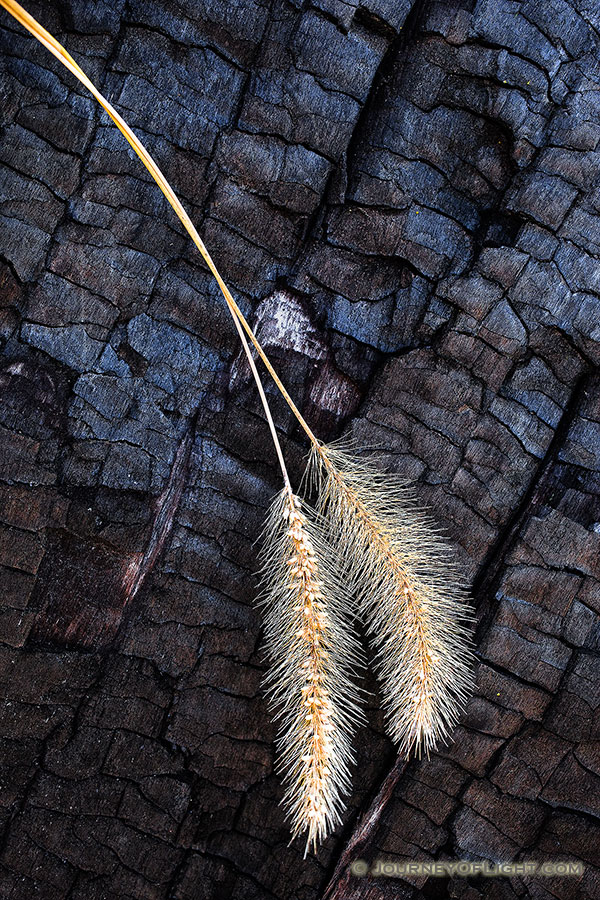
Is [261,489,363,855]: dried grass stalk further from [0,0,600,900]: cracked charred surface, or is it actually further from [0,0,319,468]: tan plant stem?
[0,0,319,468]: tan plant stem

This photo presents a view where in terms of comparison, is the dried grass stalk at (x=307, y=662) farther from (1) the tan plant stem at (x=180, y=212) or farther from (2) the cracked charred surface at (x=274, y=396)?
(1) the tan plant stem at (x=180, y=212)

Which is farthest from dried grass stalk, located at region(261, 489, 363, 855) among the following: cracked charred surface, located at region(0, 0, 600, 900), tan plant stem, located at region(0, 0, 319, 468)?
tan plant stem, located at region(0, 0, 319, 468)

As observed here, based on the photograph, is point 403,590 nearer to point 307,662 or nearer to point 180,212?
point 307,662

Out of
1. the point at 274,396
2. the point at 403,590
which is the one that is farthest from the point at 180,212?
the point at 403,590

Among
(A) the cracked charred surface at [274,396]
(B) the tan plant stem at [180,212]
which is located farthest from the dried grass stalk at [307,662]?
(B) the tan plant stem at [180,212]

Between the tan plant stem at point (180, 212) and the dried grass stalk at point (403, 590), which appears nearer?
the tan plant stem at point (180, 212)

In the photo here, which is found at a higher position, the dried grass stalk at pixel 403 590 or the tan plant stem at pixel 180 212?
the tan plant stem at pixel 180 212
